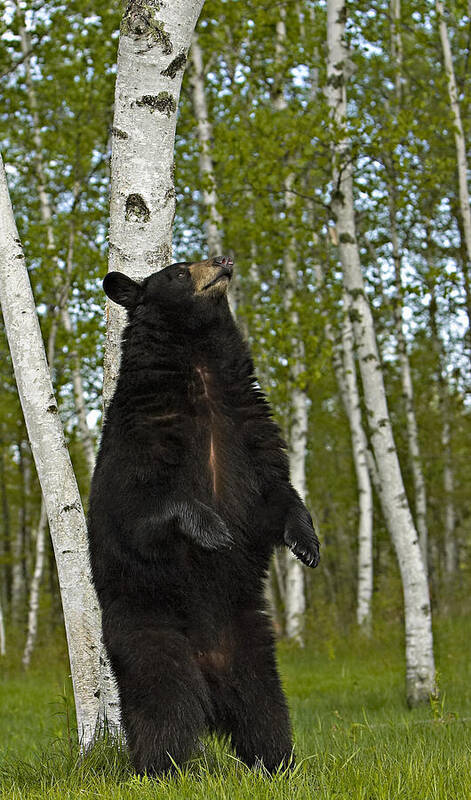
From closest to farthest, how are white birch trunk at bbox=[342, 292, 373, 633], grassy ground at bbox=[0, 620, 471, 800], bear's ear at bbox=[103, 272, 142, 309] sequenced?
grassy ground at bbox=[0, 620, 471, 800] < bear's ear at bbox=[103, 272, 142, 309] < white birch trunk at bbox=[342, 292, 373, 633]

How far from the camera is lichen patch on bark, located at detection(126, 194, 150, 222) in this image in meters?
5.10

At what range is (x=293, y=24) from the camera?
1681 cm

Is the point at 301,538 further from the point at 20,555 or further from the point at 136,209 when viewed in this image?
the point at 20,555

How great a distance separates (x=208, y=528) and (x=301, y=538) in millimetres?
476

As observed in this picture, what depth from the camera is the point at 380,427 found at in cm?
959

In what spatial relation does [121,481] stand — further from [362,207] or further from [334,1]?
[362,207]

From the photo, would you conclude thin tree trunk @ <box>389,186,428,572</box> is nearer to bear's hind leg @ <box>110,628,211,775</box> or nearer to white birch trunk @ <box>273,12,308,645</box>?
white birch trunk @ <box>273,12,308,645</box>

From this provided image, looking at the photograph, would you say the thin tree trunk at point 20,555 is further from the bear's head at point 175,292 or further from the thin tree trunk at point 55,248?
the bear's head at point 175,292

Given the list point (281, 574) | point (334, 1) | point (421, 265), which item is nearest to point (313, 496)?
point (281, 574)

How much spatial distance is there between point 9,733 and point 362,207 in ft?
58.9

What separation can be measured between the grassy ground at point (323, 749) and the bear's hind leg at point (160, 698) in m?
0.13

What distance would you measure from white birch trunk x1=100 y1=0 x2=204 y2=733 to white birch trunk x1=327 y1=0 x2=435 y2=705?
4804 mm

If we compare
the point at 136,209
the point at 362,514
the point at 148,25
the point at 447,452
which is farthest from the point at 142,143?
the point at 447,452

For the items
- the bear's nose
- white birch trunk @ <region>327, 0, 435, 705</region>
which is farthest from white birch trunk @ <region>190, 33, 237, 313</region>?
the bear's nose
